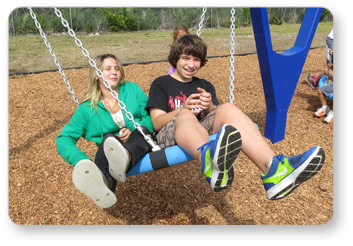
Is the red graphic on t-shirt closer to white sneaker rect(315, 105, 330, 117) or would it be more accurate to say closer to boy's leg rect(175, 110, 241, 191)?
boy's leg rect(175, 110, 241, 191)

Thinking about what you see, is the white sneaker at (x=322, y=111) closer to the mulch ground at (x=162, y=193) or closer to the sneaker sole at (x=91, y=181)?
the mulch ground at (x=162, y=193)

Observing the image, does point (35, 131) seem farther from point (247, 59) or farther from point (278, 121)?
point (247, 59)

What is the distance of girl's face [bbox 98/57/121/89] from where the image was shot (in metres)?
1.92

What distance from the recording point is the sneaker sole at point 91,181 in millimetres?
1417

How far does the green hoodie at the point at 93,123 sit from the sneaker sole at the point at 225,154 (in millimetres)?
684

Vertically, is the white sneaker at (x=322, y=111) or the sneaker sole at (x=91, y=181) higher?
the sneaker sole at (x=91, y=181)

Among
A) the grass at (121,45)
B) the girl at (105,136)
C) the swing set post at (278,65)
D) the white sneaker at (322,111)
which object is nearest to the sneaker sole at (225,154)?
the girl at (105,136)

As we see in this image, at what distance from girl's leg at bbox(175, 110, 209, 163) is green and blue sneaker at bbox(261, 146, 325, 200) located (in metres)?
0.34

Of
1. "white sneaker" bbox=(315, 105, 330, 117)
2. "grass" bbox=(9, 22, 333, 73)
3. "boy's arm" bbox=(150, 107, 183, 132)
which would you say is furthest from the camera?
"grass" bbox=(9, 22, 333, 73)

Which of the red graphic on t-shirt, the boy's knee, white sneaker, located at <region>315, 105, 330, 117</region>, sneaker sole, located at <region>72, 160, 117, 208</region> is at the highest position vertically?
the boy's knee

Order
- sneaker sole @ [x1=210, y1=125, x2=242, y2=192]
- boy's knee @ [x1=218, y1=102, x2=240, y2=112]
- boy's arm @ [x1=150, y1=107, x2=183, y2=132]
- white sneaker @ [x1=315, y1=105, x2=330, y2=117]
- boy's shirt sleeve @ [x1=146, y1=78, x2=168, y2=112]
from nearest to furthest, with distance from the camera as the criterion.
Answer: sneaker sole @ [x1=210, y1=125, x2=242, y2=192] < boy's knee @ [x1=218, y1=102, x2=240, y2=112] < boy's arm @ [x1=150, y1=107, x2=183, y2=132] < boy's shirt sleeve @ [x1=146, y1=78, x2=168, y2=112] < white sneaker @ [x1=315, y1=105, x2=330, y2=117]

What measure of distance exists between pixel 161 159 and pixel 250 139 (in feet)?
1.43

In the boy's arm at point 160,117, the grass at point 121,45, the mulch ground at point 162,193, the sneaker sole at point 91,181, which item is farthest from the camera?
the grass at point 121,45

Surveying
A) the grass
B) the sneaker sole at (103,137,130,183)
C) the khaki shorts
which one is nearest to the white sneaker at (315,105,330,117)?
the khaki shorts
